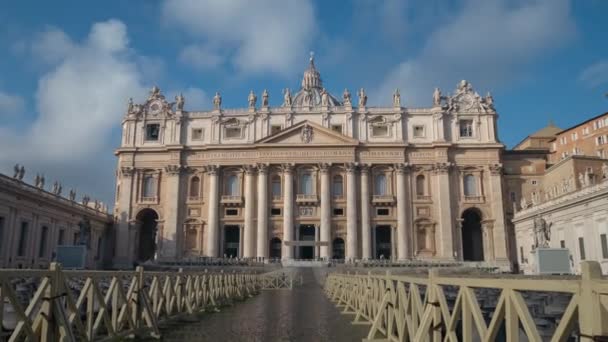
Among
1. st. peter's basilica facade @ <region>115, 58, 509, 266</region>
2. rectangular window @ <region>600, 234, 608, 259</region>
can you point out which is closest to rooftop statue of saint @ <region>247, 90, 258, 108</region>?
st. peter's basilica facade @ <region>115, 58, 509, 266</region>

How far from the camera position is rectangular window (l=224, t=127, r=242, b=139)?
59.0m

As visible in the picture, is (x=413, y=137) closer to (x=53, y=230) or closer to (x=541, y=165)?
(x=541, y=165)

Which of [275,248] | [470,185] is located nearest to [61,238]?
[275,248]

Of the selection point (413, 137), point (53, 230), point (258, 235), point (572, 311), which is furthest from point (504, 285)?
point (413, 137)

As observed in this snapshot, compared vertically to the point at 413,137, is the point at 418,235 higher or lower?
lower

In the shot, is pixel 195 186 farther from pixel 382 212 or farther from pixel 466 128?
pixel 466 128

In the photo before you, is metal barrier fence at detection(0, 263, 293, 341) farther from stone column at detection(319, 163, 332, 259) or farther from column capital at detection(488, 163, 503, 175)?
column capital at detection(488, 163, 503, 175)

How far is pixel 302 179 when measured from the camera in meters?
56.8

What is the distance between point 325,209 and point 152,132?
2352 centimetres

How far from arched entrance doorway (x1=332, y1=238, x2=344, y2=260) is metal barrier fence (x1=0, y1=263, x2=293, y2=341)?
38223 mm

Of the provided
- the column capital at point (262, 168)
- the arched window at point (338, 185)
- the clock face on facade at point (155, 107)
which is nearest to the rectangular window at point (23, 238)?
the column capital at point (262, 168)

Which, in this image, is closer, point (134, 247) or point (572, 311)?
point (572, 311)

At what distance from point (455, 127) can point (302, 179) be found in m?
19.0

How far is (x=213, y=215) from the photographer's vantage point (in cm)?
5566
